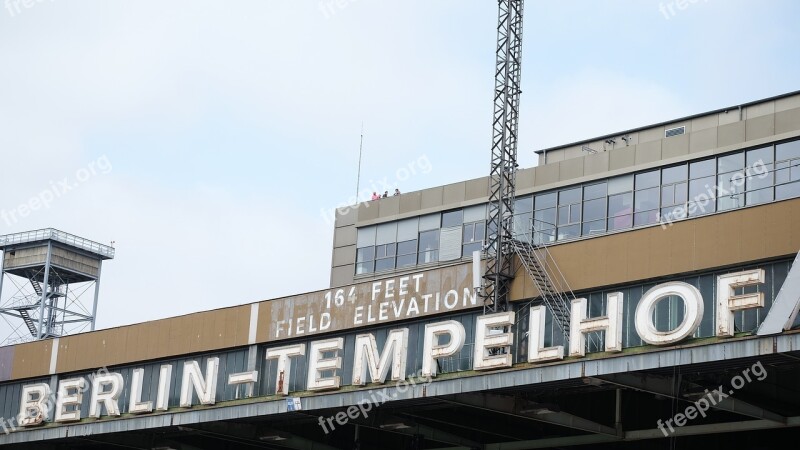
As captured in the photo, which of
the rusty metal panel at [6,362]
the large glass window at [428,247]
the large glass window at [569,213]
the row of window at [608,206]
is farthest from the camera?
the large glass window at [428,247]

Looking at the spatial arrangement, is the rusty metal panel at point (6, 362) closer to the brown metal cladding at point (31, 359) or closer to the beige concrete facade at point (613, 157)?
the brown metal cladding at point (31, 359)

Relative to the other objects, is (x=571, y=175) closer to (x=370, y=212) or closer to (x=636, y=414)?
(x=370, y=212)

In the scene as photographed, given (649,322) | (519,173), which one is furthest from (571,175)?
(649,322)

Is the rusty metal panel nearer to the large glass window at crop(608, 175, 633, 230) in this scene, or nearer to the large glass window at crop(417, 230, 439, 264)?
the large glass window at crop(417, 230, 439, 264)

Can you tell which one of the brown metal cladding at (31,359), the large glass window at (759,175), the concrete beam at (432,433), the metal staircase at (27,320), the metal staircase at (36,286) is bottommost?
the concrete beam at (432,433)

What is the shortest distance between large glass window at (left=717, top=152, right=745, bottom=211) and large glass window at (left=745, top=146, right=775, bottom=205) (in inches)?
11.8

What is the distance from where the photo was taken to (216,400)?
56938mm

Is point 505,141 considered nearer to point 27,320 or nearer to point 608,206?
point 608,206

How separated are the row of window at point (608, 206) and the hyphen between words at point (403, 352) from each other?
39.1 ft

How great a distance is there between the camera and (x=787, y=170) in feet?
192

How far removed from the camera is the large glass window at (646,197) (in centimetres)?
6259

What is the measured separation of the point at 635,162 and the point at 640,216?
9.46 feet

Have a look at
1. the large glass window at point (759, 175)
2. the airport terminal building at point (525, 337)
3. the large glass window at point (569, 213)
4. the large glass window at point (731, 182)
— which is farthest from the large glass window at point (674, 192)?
the large glass window at point (569, 213)

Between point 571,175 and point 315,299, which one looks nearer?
point 315,299
